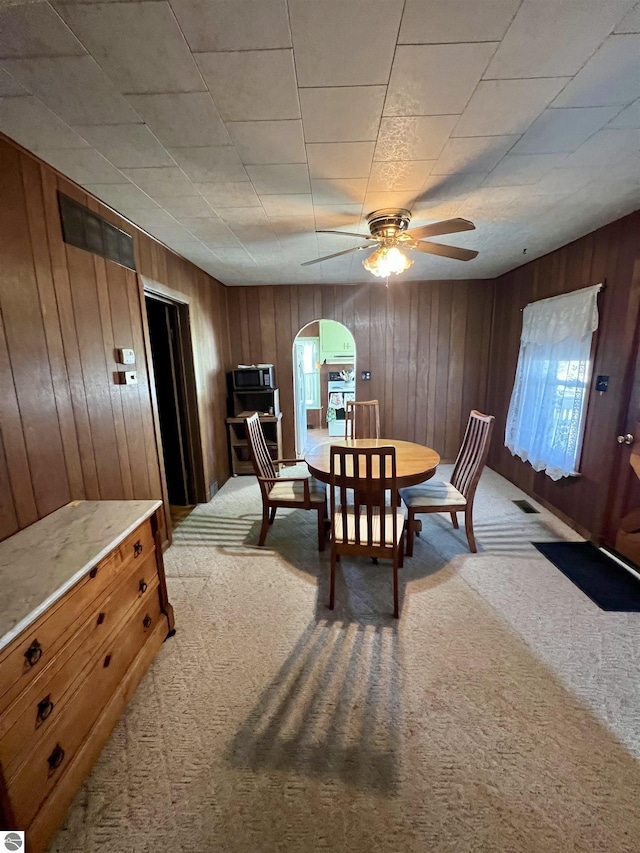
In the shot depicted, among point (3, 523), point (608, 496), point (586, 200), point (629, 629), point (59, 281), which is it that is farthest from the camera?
point (608, 496)

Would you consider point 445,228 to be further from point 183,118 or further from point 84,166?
point 84,166

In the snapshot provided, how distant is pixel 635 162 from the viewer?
1.73 metres

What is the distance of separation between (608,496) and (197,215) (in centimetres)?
364

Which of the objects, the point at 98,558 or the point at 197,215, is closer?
the point at 98,558

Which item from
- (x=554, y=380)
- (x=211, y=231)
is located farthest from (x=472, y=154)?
(x=554, y=380)

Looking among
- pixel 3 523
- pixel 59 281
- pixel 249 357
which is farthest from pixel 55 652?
pixel 249 357

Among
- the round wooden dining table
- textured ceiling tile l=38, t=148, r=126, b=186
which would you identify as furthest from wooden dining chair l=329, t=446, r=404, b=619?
textured ceiling tile l=38, t=148, r=126, b=186

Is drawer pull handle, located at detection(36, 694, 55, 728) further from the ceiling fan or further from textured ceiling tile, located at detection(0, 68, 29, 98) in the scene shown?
the ceiling fan

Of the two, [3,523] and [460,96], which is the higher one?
[460,96]

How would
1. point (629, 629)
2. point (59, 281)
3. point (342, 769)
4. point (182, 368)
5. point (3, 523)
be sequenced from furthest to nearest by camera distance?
1. point (182, 368)
2. point (629, 629)
3. point (59, 281)
4. point (3, 523)
5. point (342, 769)

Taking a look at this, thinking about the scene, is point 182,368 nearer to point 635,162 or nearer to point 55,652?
point 55,652

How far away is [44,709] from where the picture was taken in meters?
1.08

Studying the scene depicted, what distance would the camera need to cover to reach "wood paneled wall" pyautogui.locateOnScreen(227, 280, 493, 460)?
442 centimetres

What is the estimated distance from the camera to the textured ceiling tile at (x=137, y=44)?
94 cm
